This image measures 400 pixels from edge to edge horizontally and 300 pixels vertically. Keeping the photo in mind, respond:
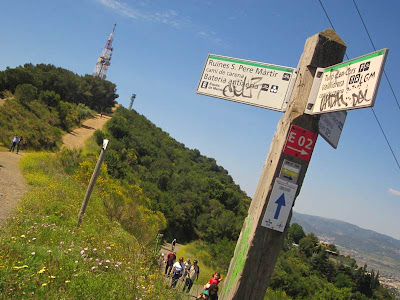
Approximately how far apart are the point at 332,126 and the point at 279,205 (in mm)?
800

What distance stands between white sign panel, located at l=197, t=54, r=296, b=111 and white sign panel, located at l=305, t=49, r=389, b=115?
0.25 metres

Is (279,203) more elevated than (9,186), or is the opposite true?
(279,203)

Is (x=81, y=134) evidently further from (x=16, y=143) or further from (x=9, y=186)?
(x=9, y=186)

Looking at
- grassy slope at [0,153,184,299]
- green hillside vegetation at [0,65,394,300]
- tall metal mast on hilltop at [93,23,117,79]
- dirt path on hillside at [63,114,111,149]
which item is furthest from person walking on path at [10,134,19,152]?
tall metal mast on hilltop at [93,23,117,79]

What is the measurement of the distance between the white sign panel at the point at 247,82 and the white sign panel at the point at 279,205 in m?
0.61

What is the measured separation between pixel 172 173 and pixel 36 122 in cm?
2131

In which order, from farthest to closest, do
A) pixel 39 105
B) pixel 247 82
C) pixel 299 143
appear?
pixel 39 105, pixel 247 82, pixel 299 143

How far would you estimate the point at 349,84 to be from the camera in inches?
83.4

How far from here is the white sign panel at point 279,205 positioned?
2.16m

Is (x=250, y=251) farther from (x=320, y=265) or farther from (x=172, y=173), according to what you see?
(x=320, y=265)

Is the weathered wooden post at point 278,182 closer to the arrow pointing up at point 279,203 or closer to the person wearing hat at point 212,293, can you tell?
the arrow pointing up at point 279,203

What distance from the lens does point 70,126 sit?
34.6 metres

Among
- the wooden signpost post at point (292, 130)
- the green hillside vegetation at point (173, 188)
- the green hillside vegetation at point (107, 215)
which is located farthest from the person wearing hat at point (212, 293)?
the green hillside vegetation at point (173, 188)

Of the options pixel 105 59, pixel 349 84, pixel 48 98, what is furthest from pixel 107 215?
pixel 105 59
